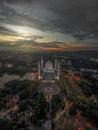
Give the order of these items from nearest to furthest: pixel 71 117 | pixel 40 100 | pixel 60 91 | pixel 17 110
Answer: pixel 71 117 < pixel 17 110 < pixel 40 100 < pixel 60 91

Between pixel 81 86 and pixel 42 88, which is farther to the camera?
pixel 81 86

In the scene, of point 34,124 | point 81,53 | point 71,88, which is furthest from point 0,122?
point 81,53

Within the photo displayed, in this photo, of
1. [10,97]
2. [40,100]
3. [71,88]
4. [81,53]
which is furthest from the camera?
[81,53]

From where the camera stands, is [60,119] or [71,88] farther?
[71,88]

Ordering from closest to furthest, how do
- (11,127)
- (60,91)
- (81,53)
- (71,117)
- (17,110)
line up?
(11,127) < (71,117) < (17,110) < (60,91) < (81,53)

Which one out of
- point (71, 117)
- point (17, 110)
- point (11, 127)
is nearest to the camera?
point (11, 127)

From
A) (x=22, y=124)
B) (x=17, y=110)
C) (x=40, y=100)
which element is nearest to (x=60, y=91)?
(x=40, y=100)

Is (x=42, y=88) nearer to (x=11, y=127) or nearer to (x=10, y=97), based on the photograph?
(x=10, y=97)

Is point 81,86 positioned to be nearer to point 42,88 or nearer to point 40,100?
point 42,88
